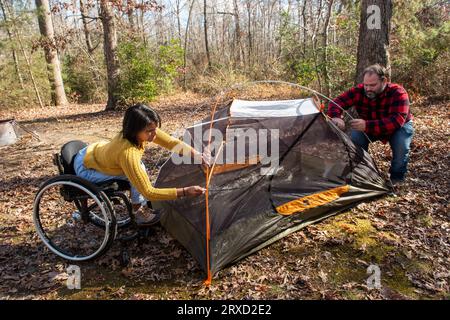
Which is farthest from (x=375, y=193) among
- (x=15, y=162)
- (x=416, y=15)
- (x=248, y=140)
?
(x=416, y=15)

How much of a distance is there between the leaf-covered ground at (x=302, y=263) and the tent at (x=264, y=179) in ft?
0.52

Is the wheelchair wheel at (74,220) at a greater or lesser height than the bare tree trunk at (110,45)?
lesser

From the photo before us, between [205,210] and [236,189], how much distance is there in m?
0.36

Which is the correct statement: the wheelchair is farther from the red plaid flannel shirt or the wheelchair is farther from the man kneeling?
the red plaid flannel shirt

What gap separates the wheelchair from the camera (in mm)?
2590

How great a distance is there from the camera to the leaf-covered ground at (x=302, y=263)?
8.14 ft

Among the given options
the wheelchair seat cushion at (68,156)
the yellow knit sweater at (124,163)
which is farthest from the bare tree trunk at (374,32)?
the wheelchair seat cushion at (68,156)

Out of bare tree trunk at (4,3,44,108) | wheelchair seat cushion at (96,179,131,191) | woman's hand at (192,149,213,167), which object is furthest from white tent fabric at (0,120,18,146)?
bare tree trunk at (4,3,44,108)

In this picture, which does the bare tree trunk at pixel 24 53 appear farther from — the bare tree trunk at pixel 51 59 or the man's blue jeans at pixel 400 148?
the man's blue jeans at pixel 400 148

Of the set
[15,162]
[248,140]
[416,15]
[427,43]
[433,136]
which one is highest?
[416,15]

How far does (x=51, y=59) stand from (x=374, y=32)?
39.9ft

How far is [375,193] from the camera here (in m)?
3.51

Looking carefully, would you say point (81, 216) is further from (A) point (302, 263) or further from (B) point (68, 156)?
(A) point (302, 263)
